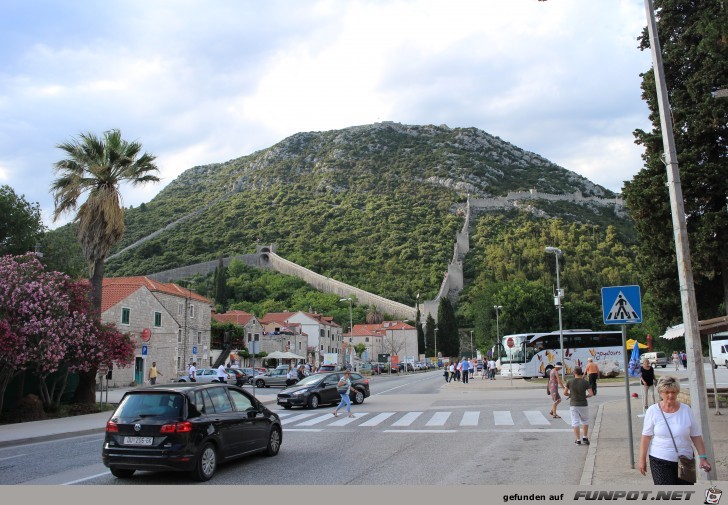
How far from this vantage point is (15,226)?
3644 centimetres

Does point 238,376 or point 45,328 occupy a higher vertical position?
point 45,328

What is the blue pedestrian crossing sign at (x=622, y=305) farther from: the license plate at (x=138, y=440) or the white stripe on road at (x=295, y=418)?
the white stripe on road at (x=295, y=418)

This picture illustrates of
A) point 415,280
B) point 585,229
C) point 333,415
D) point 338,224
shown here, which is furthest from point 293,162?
point 333,415

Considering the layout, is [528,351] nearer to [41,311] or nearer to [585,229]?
[41,311]

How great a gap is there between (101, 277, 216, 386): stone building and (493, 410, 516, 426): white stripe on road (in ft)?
68.2

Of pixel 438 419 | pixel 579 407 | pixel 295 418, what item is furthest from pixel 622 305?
pixel 295 418

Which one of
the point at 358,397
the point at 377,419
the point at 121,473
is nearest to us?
the point at 121,473

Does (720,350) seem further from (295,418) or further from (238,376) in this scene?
(295,418)

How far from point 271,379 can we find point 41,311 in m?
24.6

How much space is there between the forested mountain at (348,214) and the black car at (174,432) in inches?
4155

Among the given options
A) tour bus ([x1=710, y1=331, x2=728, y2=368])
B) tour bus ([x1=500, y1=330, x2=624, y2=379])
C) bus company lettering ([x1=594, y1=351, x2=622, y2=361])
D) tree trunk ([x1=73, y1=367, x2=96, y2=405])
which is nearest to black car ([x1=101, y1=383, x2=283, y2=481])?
tree trunk ([x1=73, y1=367, x2=96, y2=405])

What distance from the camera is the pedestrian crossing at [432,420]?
54.6ft

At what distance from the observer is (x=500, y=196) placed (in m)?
168

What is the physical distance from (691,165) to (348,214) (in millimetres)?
136047
